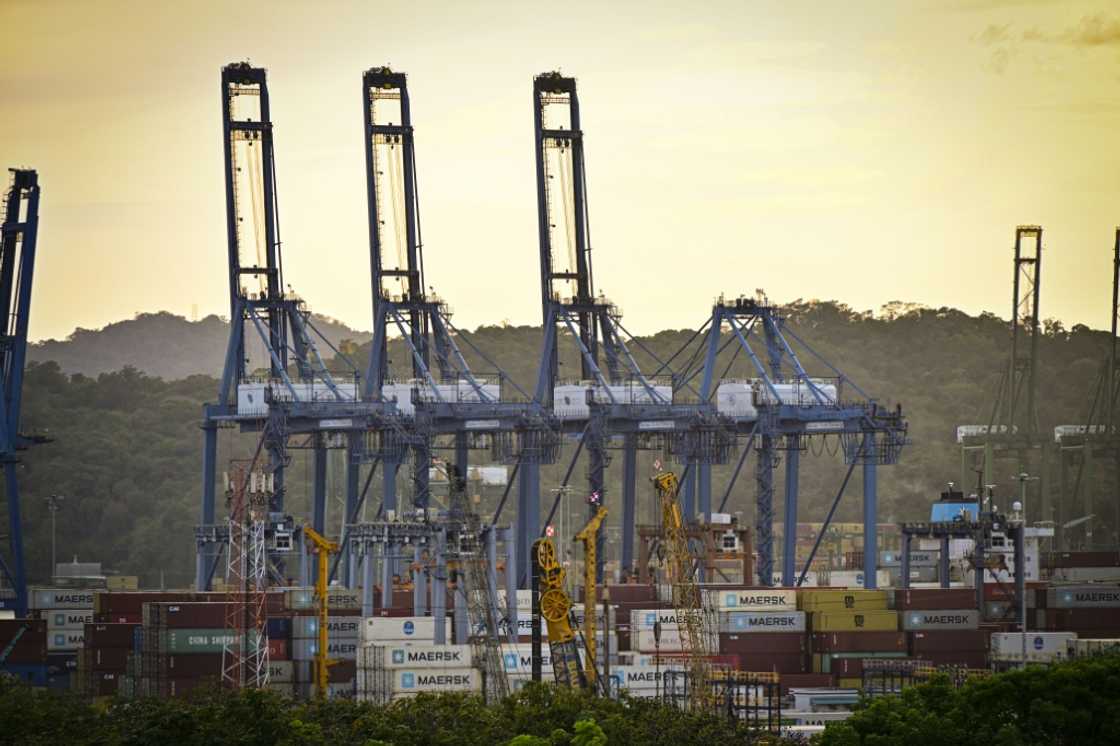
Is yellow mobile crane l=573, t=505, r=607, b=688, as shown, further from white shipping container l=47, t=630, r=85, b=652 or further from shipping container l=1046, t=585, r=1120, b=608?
white shipping container l=47, t=630, r=85, b=652

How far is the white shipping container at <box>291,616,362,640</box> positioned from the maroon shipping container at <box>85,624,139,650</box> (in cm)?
1060

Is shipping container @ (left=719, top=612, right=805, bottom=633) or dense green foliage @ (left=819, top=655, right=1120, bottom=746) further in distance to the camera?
shipping container @ (left=719, top=612, right=805, bottom=633)

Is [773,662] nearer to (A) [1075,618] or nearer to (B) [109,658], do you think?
(A) [1075,618]

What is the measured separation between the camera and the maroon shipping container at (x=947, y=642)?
96188 millimetres

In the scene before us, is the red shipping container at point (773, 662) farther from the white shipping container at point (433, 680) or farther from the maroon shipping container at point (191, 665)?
the maroon shipping container at point (191, 665)

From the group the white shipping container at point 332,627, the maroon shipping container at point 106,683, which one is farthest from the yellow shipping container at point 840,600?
the maroon shipping container at point 106,683

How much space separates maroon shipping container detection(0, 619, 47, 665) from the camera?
106438 millimetres

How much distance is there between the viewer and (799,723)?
8662cm

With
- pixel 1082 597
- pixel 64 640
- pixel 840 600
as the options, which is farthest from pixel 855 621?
pixel 64 640

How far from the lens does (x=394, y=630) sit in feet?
287

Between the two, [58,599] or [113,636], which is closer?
[113,636]

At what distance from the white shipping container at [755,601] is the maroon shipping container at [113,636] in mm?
24141

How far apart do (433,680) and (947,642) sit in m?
22.9

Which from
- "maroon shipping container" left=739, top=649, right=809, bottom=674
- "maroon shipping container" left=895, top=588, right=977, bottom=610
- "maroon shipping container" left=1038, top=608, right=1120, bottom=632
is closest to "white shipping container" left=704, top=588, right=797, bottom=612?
"maroon shipping container" left=739, top=649, right=809, bottom=674
